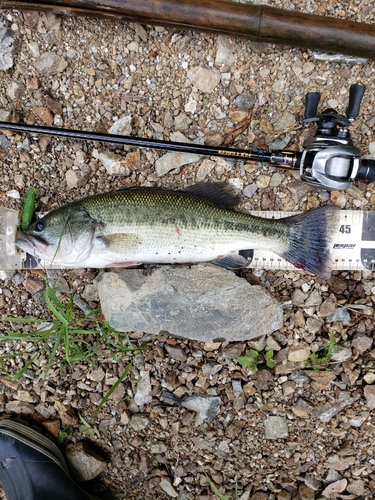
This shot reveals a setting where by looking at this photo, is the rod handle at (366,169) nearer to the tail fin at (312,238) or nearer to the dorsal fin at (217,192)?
the tail fin at (312,238)

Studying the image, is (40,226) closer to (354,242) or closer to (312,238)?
(312,238)

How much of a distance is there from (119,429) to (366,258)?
8.90ft

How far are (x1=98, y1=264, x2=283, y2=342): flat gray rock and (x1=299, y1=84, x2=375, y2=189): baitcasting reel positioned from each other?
1076 mm

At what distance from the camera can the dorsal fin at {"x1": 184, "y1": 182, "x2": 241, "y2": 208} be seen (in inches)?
142

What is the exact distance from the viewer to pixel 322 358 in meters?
3.70

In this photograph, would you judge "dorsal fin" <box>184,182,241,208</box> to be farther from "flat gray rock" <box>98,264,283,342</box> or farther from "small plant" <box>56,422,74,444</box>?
"small plant" <box>56,422,74,444</box>

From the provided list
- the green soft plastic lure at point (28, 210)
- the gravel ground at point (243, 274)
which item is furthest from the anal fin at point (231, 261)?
the green soft plastic lure at point (28, 210)

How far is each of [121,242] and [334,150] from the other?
1.84m

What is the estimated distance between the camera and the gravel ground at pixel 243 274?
147 inches

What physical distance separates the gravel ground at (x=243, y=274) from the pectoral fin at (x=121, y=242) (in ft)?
1.69

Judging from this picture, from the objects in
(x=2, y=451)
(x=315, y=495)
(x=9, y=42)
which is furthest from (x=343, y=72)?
(x=2, y=451)

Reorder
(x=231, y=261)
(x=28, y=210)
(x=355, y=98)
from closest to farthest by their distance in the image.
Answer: (x=355, y=98) < (x=231, y=261) < (x=28, y=210)

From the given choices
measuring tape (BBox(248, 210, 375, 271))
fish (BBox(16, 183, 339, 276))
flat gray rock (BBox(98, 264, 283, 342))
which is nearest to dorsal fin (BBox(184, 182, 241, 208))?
fish (BBox(16, 183, 339, 276))

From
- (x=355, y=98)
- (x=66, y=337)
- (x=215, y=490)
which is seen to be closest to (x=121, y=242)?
(x=66, y=337)
